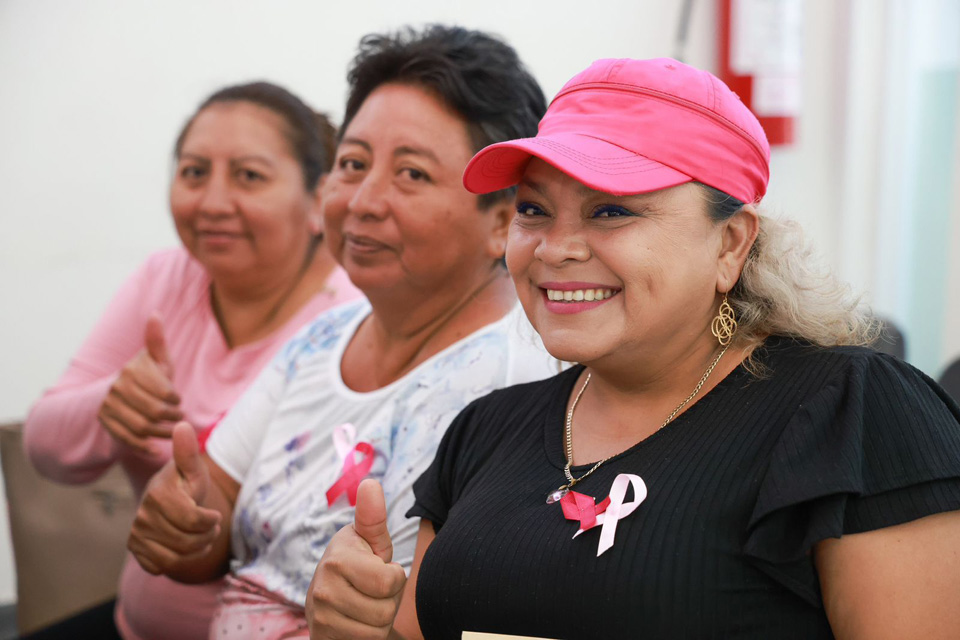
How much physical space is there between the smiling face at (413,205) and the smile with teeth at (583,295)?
1.57 feet

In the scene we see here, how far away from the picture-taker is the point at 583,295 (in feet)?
4.18

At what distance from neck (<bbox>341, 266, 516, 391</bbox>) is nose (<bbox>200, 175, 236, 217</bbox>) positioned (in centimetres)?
75

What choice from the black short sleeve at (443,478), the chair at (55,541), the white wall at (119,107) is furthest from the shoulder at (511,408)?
the white wall at (119,107)

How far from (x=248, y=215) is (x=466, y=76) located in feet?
2.89

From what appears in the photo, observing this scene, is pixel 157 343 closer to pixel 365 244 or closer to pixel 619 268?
pixel 365 244

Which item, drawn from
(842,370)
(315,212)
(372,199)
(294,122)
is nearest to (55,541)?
(315,212)

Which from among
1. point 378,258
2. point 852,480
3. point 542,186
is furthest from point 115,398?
point 852,480

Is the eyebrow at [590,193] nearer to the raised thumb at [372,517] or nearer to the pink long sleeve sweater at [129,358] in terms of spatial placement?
the raised thumb at [372,517]

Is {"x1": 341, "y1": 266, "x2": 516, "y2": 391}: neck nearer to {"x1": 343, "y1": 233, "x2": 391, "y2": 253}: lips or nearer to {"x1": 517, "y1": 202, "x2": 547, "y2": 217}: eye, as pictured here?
{"x1": 343, "y1": 233, "x2": 391, "y2": 253}: lips

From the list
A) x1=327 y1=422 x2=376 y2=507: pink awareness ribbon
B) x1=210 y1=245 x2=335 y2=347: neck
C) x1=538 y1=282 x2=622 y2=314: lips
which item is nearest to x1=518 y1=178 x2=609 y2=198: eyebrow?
x1=538 y1=282 x2=622 y2=314: lips

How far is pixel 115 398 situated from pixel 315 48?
193 cm

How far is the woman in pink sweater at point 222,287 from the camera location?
2.38m

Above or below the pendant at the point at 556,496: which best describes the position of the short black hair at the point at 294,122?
above

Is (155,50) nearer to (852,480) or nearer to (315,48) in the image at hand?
(315,48)
